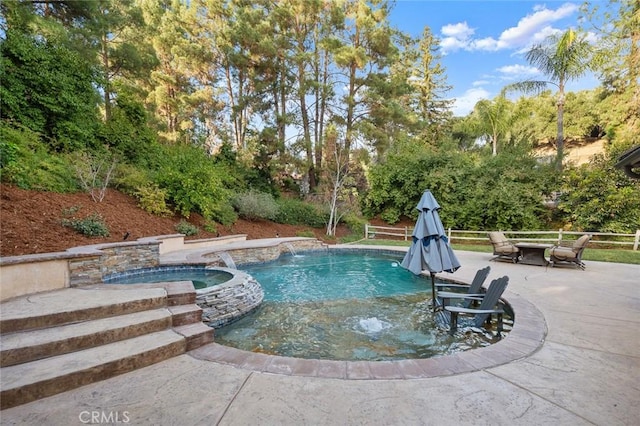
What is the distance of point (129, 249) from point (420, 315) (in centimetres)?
612

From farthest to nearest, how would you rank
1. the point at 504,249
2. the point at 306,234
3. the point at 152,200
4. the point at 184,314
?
the point at 306,234
the point at 152,200
the point at 504,249
the point at 184,314

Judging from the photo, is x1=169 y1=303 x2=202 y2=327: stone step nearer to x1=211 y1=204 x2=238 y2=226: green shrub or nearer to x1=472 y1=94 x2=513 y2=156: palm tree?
x1=211 y1=204 x2=238 y2=226: green shrub

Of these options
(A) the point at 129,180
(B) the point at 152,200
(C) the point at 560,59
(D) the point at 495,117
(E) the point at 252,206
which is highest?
(C) the point at 560,59

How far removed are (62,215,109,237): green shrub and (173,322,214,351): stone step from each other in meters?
4.84

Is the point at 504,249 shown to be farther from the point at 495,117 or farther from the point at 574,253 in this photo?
the point at 495,117

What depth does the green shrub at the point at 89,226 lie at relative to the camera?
6.08m

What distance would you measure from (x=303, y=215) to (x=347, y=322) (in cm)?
1060

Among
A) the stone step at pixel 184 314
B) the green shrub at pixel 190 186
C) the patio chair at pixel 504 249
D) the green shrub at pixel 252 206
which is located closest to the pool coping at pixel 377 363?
the stone step at pixel 184 314

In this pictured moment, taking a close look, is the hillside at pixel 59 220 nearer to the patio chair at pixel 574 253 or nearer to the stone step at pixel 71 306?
the stone step at pixel 71 306

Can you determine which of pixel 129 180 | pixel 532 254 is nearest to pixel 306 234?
pixel 129 180

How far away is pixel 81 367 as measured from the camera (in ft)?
7.29

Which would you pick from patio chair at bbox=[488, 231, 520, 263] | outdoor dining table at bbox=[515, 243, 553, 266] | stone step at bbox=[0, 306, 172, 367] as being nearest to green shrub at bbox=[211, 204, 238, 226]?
stone step at bbox=[0, 306, 172, 367]

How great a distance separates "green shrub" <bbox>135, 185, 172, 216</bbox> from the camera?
8.73 m

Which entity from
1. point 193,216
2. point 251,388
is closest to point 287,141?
point 193,216
